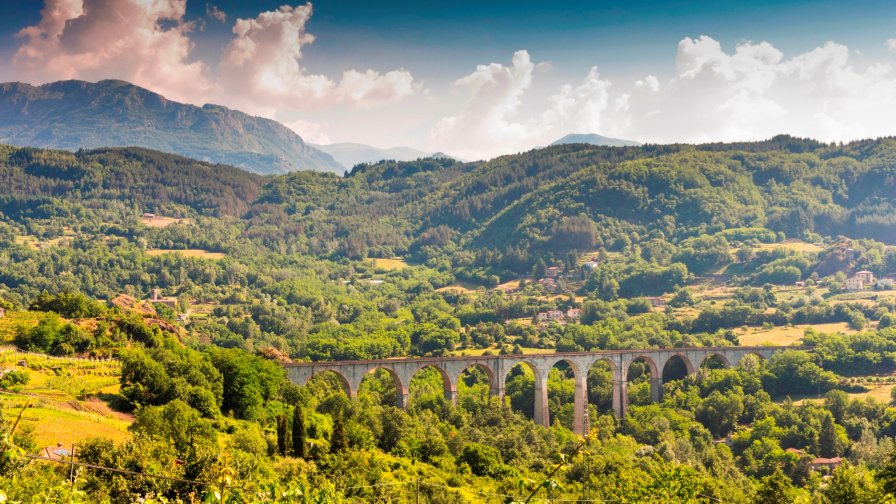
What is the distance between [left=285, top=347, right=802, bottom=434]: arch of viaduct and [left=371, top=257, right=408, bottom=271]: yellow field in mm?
100346

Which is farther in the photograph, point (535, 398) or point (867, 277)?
point (867, 277)

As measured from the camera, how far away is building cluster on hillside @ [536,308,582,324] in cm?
11712

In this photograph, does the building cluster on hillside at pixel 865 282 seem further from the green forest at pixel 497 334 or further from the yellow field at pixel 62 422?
the yellow field at pixel 62 422

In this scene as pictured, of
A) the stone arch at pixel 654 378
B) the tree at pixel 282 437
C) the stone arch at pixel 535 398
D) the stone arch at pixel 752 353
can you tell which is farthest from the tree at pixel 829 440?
the tree at pixel 282 437

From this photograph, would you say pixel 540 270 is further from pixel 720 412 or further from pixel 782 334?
pixel 720 412

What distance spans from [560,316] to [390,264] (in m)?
73.1

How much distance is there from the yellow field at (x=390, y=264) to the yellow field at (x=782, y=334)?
9480 centimetres

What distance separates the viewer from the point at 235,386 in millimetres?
47938

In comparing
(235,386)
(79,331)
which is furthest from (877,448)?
(79,331)

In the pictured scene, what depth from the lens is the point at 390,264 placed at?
185625 mm

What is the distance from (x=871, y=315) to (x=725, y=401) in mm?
41818

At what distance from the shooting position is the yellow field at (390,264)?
592ft

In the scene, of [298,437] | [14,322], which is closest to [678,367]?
[298,437]

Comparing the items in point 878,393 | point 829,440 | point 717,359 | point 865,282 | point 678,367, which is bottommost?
point 829,440
